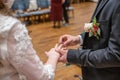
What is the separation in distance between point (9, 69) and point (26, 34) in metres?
0.20

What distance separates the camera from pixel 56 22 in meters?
6.91

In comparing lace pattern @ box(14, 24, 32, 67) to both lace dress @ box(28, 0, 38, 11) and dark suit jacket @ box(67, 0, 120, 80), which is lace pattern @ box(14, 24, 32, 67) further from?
lace dress @ box(28, 0, 38, 11)

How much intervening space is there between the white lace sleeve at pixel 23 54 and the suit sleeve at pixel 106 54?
0.28 m

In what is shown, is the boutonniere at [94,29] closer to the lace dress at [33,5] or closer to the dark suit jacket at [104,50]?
the dark suit jacket at [104,50]

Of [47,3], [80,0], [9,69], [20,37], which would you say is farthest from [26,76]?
[80,0]

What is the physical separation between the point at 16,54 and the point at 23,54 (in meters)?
0.03

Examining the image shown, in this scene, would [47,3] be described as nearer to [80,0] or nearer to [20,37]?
[80,0]

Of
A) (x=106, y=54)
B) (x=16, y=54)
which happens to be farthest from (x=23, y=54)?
(x=106, y=54)

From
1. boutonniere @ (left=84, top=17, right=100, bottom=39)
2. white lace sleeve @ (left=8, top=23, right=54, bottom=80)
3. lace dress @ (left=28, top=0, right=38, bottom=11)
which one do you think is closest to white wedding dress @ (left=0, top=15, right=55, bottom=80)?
white lace sleeve @ (left=8, top=23, right=54, bottom=80)

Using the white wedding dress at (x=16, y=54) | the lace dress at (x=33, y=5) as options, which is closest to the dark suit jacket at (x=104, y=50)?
the white wedding dress at (x=16, y=54)

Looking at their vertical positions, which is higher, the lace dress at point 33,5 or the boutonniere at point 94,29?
the boutonniere at point 94,29

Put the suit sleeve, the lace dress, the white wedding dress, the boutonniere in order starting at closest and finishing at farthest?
the white wedding dress → the suit sleeve → the boutonniere → the lace dress

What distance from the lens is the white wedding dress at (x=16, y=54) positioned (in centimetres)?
106

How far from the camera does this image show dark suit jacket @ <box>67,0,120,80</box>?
120 cm
